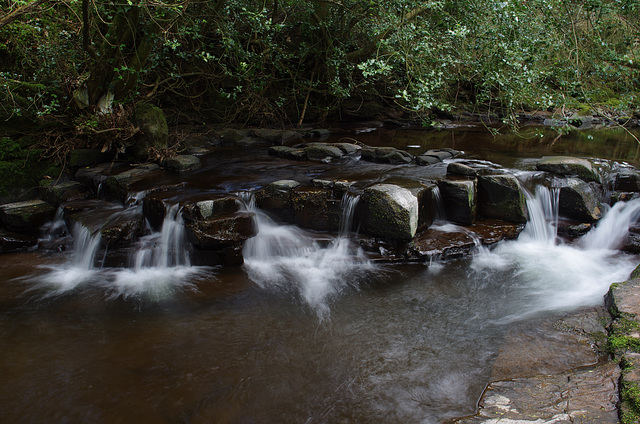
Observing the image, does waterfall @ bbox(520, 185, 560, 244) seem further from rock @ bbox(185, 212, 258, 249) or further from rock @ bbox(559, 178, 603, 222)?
rock @ bbox(185, 212, 258, 249)

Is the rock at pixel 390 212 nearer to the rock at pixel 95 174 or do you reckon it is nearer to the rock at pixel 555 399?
the rock at pixel 555 399

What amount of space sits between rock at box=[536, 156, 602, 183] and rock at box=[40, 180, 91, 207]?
725 cm

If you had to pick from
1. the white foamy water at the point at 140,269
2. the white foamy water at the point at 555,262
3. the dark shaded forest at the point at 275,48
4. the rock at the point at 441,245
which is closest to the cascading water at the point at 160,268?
the white foamy water at the point at 140,269

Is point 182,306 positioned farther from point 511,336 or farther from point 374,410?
point 511,336

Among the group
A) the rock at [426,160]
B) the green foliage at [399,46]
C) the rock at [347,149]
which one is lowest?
the rock at [426,160]

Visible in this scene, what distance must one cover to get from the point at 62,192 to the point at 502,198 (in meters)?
6.61

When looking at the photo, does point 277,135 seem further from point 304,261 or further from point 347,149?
point 304,261

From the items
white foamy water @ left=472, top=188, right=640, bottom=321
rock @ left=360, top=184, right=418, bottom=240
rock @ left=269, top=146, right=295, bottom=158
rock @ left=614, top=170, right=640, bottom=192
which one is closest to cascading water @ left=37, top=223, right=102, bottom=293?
rock @ left=360, top=184, right=418, bottom=240

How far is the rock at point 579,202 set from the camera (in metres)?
5.86

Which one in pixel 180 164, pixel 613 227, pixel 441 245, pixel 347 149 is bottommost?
pixel 441 245

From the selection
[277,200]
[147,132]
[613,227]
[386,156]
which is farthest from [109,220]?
[613,227]

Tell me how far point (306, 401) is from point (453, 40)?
21.5 ft

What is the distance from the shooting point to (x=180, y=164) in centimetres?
738

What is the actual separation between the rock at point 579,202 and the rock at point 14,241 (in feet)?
24.6
